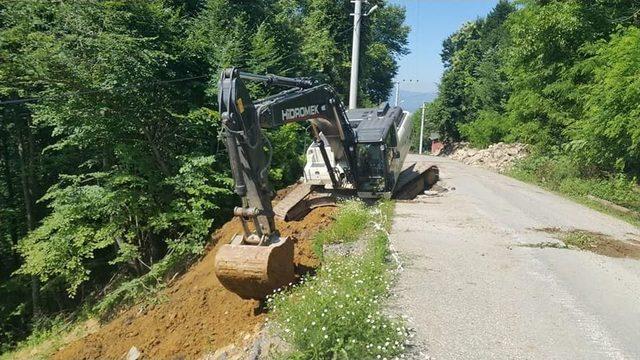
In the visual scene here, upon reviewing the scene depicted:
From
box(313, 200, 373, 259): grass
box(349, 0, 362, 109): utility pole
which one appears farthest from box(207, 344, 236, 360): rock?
box(349, 0, 362, 109): utility pole

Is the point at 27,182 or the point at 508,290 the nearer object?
the point at 508,290

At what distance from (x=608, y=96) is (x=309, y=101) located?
379 inches

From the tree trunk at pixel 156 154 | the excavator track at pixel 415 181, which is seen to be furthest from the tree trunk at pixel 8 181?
the excavator track at pixel 415 181

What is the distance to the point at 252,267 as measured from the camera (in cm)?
634

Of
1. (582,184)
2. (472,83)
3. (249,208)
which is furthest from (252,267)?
(472,83)

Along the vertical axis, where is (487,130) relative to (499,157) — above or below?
above

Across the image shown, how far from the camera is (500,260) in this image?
8.70 metres

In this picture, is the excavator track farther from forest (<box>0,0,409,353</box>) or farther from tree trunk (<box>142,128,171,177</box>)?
tree trunk (<box>142,128,171,177</box>)

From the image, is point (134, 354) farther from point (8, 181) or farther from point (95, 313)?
point (8, 181)

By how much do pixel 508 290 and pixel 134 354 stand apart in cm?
551

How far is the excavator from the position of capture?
6449 mm

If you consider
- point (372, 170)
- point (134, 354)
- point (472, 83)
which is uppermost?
point (472, 83)

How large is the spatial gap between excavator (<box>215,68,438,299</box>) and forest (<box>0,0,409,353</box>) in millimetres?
2948

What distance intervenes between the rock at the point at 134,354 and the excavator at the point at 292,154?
2.04 m
